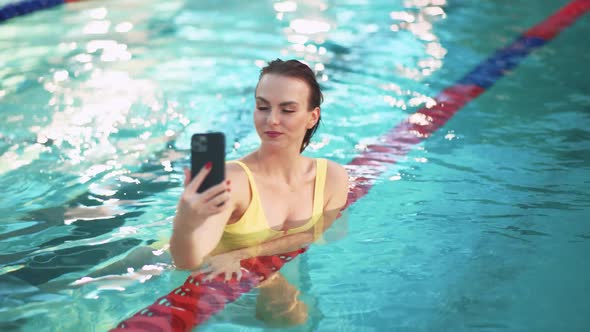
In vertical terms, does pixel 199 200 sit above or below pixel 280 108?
below

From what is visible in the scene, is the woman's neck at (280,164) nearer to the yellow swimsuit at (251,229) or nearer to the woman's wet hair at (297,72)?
the yellow swimsuit at (251,229)

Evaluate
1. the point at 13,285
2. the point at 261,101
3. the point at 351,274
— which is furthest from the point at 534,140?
the point at 13,285

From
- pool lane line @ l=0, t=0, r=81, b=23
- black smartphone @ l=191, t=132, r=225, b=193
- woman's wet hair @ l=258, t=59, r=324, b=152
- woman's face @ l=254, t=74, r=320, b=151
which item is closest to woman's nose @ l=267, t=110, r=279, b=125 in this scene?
woman's face @ l=254, t=74, r=320, b=151

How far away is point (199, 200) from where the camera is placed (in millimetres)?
2158

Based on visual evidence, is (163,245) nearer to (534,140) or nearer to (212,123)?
(212,123)

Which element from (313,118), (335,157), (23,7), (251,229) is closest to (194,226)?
(251,229)

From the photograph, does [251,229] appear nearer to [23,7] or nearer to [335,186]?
[335,186]

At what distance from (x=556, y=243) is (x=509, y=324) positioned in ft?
2.59

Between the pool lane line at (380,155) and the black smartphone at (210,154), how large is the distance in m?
0.77

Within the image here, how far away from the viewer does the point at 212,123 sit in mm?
5117

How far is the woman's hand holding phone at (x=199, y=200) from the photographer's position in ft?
7.09

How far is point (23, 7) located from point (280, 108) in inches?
245

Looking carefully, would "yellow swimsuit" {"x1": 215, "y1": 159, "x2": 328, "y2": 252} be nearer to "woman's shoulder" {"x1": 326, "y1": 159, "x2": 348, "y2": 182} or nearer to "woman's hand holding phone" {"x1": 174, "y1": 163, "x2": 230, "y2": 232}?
"woman's shoulder" {"x1": 326, "y1": 159, "x2": 348, "y2": 182}

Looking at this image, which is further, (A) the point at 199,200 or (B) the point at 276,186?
(B) the point at 276,186
